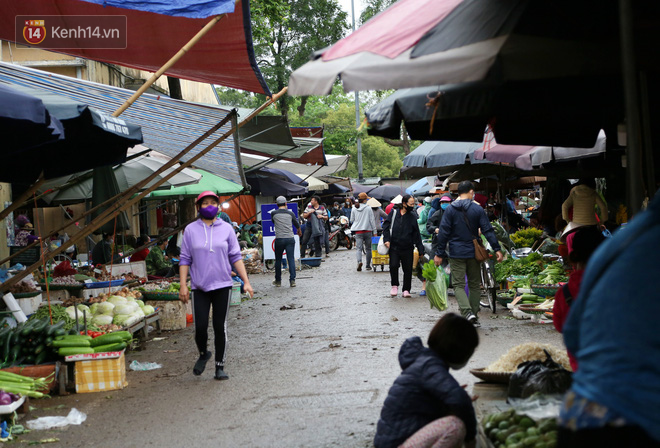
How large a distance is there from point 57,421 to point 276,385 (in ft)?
7.14

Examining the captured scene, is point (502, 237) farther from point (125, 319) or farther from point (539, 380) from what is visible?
point (539, 380)

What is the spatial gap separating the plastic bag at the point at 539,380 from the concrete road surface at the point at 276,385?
1.25 m

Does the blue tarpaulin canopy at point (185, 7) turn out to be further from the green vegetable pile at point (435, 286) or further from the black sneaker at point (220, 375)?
the green vegetable pile at point (435, 286)

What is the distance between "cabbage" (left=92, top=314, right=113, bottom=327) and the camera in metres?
9.63

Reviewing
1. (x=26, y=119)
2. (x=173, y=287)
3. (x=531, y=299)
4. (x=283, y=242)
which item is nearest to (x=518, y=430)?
(x=26, y=119)

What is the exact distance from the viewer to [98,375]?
7.81 meters

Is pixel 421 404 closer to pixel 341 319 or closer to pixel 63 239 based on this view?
pixel 341 319

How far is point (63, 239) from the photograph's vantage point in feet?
59.1

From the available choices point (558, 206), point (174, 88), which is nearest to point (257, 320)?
point (558, 206)

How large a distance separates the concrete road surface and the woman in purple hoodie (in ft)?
1.78

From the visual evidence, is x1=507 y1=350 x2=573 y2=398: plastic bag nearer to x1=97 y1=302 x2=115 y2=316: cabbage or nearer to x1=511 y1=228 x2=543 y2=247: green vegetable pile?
x1=97 y1=302 x2=115 y2=316: cabbage

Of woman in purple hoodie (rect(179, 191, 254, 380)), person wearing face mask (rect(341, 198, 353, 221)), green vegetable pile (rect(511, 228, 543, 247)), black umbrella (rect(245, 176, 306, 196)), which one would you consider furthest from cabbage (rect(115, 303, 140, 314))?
person wearing face mask (rect(341, 198, 353, 221))

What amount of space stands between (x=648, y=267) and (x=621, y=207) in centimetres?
1133

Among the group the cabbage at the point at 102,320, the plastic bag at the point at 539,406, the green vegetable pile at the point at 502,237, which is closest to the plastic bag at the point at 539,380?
the plastic bag at the point at 539,406
